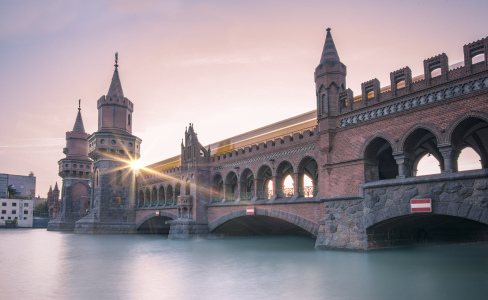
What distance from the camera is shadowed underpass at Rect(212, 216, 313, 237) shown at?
3144cm

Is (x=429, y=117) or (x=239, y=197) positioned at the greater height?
(x=429, y=117)

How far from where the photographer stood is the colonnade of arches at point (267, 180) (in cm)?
2455

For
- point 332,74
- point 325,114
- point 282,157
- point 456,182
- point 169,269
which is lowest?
point 169,269

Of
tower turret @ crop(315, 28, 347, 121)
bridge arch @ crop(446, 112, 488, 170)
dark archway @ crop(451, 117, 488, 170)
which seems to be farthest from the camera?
tower turret @ crop(315, 28, 347, 121)

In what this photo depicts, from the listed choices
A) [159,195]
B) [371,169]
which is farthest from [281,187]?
[159,195]

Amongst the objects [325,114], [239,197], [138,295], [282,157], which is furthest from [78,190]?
[138,295]

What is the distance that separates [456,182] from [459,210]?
1088 mm

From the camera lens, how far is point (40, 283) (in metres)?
12.2

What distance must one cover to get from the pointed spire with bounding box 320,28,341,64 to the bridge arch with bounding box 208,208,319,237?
30.5 feet

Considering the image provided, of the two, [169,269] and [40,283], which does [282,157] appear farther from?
[40,283]

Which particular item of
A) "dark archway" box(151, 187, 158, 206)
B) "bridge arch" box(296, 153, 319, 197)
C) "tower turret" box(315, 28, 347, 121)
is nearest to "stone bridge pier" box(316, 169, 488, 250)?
"bridge arch" box(296, 153, 319, 197)

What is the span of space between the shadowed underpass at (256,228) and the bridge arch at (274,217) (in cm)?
50

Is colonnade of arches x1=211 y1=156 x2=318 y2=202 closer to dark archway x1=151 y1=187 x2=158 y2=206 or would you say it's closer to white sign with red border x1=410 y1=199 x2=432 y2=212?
white sign with red border x1=410 y1=199 x2=432 y2=212

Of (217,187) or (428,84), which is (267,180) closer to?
(217,187)
